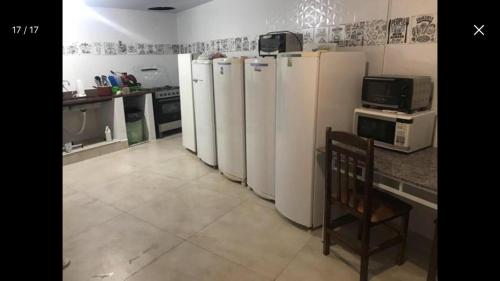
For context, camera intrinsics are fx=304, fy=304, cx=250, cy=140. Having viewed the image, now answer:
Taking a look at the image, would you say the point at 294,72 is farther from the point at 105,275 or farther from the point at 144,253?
the point at 105,275

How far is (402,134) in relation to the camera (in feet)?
6.55

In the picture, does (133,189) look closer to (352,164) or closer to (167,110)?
(167,110)

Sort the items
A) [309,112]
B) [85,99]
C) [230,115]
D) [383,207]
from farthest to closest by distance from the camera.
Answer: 1. [85,99]
2. [230,115]
3. [309,112]
4. [383,207]

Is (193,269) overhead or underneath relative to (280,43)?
underneath

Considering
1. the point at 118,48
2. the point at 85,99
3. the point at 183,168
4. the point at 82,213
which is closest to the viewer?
the point at 82,213

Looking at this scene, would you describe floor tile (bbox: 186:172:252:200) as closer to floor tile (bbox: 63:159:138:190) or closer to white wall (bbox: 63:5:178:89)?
floor tile (bbox: 63:159:138:190)

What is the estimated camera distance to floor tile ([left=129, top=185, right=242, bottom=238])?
2.63 m

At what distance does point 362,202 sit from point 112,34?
4.69m

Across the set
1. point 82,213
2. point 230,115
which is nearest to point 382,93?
point 230,115

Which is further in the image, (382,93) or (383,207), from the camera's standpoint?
(382,93)

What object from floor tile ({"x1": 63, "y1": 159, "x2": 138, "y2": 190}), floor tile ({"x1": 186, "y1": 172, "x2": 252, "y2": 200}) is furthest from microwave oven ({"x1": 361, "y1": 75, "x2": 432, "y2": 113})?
floor tile ({"x1": 63, "y1": 159, "x2": 138, "y2": 190})

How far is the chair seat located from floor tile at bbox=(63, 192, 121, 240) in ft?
6.83

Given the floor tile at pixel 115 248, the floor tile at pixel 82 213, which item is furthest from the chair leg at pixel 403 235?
the floor tile at pixel 82 213
